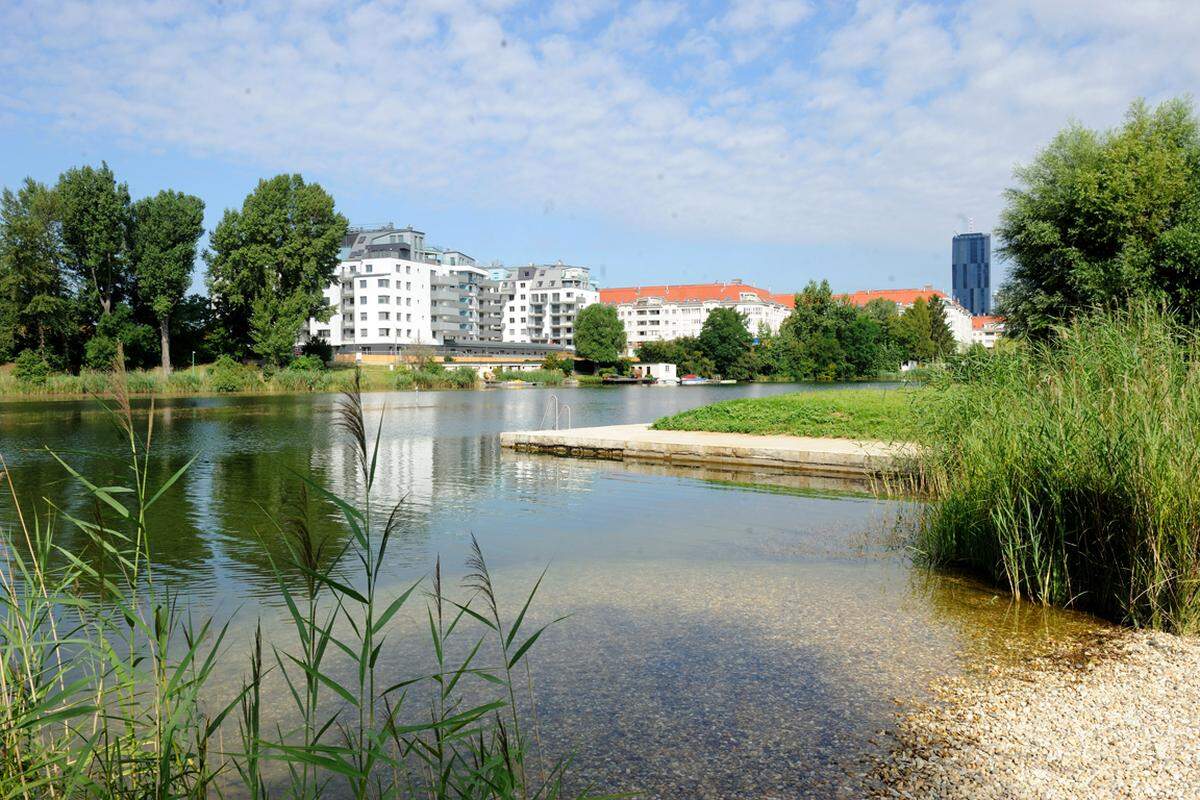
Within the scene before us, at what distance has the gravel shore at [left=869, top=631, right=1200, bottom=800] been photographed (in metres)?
3.53

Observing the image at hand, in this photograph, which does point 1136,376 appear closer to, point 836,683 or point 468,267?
point 836,683

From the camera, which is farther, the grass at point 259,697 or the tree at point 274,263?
the tree at point 274,263

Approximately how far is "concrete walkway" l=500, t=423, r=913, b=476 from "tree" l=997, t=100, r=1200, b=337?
9222 millimetres

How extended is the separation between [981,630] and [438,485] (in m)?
10.4

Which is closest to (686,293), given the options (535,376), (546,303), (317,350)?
(546,303)

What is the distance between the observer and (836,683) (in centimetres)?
496

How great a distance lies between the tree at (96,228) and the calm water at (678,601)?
45.6 m

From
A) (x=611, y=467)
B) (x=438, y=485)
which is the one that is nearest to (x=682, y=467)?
(x=611, y=467)

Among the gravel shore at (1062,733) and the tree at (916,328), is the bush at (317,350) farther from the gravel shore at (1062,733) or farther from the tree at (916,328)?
the tree at (916,328)

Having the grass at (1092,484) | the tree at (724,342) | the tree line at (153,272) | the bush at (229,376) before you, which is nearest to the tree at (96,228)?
the tree line at (153,272)

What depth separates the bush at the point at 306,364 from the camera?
59.9 m

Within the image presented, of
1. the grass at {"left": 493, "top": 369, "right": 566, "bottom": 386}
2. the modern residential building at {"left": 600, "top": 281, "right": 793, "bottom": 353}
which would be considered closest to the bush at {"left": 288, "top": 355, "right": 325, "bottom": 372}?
the grass at {"left": 493, "top": 369, "right": 566, "bottom": 386}

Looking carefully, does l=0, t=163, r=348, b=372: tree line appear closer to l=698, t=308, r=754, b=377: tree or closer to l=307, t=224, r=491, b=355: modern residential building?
l=307, t=224, r=491, b=355: modern residential building

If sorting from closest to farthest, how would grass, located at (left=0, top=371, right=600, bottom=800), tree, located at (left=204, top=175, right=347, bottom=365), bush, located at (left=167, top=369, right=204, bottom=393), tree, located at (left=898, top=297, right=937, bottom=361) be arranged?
grass, located at (left=0, top=371, right=600, bottom=800) < bush, located at (left=167, top=369, right=204, bottom=393) < tree, located at (left=204, top=175, right=347, bottom=365) < tree, located at (left=898, top=297, right=937, bottom=361)
